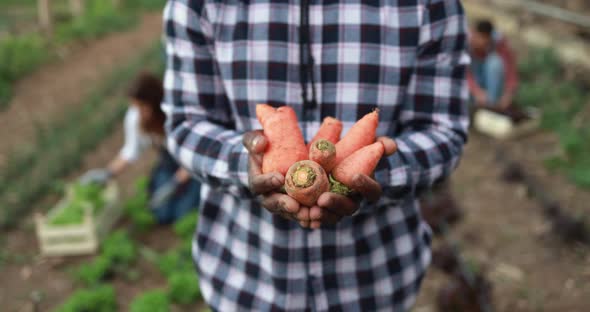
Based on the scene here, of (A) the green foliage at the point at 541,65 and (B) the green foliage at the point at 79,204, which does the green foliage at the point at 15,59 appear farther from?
(A) the green foliage at the point at 541,65

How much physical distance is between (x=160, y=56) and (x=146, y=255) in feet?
16.9

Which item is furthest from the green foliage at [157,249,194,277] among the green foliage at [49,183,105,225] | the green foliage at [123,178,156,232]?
the green foliage at [49,183,105,225]

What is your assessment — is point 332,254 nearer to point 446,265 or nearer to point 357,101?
point 357,101

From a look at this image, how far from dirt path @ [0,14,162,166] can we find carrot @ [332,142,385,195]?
5.02 metres

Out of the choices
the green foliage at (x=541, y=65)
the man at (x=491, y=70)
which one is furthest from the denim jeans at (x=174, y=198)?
the green foliage at (x=541, y=65)

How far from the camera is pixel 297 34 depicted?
1255 mm

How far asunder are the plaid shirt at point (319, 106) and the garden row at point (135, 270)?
1.92 m

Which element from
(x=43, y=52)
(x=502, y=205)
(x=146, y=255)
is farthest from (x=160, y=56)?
(x=502, y=205)

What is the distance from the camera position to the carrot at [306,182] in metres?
1.00

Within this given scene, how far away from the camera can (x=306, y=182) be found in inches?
39.4

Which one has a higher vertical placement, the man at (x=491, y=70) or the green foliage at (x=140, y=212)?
the man at (x=491, y=70)

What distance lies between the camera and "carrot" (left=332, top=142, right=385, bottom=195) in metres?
1.08

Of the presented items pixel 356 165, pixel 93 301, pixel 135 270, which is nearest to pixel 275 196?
pixel 356 165

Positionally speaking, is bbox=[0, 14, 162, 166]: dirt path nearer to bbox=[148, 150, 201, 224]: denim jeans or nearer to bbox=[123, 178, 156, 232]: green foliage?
bbox=[123, 178, 156, 232]: green foliage
